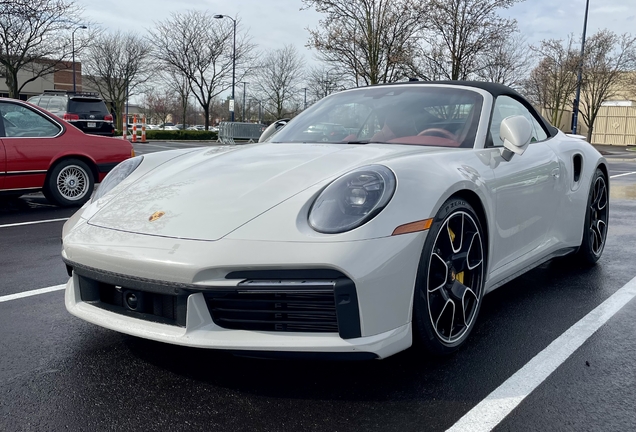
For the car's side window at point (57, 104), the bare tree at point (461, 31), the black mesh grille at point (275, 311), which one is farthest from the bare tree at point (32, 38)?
the black mesh grille at point (275, 311)

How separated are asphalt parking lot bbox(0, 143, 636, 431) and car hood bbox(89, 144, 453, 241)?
0.61 m

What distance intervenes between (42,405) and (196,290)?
2.33 ft

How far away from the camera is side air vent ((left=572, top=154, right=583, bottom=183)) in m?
4.01

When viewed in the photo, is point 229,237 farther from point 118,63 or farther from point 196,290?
point 118,63

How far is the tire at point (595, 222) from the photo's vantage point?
4.29 metres

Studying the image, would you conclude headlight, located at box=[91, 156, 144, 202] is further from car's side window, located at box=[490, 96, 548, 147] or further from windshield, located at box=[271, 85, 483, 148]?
car's side window, located at box=[490, 96, 548, 147]

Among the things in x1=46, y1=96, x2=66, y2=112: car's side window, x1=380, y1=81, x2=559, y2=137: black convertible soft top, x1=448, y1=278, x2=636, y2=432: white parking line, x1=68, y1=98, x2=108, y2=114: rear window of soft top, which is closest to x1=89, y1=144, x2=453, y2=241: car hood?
x1=380, y1=81, x2=559, y2=137: black convertible soft top

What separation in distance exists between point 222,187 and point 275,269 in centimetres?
66

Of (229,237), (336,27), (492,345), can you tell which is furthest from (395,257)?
(336,27)

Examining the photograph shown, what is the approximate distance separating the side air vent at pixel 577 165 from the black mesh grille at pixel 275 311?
254cm

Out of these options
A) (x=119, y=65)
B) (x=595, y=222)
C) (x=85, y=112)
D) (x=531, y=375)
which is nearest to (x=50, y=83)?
(x=119, y=65)

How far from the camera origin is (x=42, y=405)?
7.20 feet

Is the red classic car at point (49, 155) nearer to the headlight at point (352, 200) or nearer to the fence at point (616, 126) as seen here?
the headlight at point (352, 200)

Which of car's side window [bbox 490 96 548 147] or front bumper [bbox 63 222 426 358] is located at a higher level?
car's side window [bbox 490 96 548 147]
